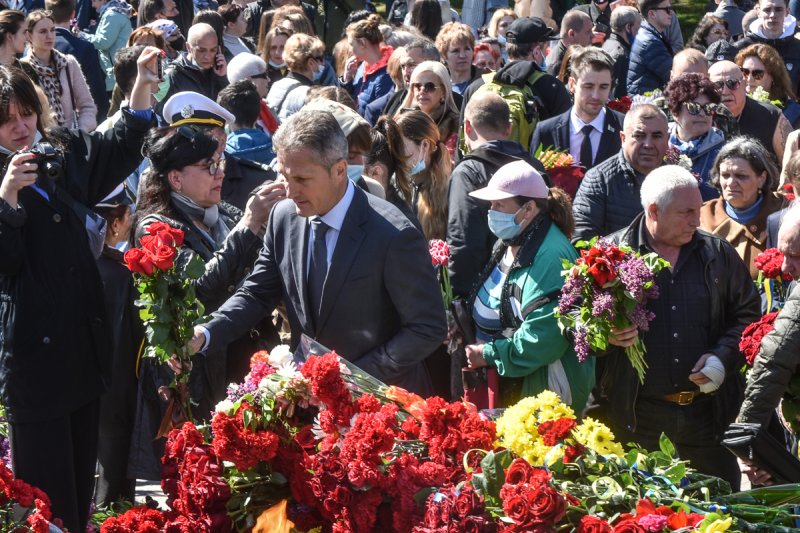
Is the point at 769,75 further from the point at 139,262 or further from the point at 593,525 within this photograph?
the point at 593,525

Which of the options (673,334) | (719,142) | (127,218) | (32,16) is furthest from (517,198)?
(32,16)

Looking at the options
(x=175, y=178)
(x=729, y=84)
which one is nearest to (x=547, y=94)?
(x=729, y=84)

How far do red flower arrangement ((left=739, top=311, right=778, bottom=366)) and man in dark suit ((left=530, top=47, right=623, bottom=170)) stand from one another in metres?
3.12

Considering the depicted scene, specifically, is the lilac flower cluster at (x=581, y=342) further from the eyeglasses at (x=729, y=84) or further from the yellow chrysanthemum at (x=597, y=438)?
the eyeglasses at (x=729, y=84)

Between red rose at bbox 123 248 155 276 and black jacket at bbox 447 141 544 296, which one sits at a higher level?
red rose at bbox 123 248 155 276

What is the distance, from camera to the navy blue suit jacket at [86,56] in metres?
11.0

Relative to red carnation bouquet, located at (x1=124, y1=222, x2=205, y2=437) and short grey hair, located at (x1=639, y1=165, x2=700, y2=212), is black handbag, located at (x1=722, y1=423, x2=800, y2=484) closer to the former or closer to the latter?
short grey hair, located at (x1=639, y1=165, x2=700, y2=212)

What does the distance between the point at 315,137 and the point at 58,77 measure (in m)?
5.97

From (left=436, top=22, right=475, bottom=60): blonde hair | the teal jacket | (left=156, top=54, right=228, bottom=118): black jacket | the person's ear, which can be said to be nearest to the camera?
the person's ear

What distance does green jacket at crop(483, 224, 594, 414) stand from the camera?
5.31 metres

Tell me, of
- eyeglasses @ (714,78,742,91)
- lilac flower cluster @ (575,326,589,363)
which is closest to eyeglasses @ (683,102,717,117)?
eyeglasses @ (714,78,742,91)

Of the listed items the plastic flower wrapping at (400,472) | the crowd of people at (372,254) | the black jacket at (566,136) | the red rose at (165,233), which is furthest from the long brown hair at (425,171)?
the plastic flower wrapping at (400,472)

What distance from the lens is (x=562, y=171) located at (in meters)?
7.68

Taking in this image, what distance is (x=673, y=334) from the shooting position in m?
5.48
